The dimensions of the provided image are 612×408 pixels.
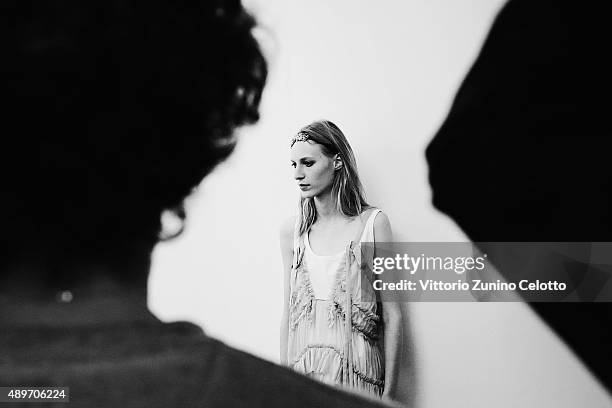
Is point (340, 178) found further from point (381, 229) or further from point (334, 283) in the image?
point (334, 283)

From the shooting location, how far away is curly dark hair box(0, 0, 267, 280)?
68.3 inches

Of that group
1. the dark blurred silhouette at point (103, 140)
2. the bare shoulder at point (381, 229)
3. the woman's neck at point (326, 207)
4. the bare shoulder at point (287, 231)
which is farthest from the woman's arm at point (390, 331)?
the dark blurred silhouette at point (103, 140)

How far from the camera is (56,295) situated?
173 centimetres

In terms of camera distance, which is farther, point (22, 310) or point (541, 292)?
point (22, 310)

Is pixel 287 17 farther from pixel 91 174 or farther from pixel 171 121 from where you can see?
pixel 91 174

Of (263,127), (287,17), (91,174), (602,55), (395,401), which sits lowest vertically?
(395,401)

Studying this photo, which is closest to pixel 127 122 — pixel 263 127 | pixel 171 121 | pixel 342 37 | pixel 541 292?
pixel 171 121

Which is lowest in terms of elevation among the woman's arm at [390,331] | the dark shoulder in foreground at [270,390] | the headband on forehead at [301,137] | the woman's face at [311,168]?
the dark shoulder in foreground at [270,390]

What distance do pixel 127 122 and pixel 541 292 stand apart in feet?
4.23

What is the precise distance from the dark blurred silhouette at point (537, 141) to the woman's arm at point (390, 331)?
7.1 inches

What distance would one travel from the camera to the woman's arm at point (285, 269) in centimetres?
162

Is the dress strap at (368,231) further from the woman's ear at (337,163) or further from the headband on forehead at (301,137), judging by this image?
the headband on forehead at (301,137)

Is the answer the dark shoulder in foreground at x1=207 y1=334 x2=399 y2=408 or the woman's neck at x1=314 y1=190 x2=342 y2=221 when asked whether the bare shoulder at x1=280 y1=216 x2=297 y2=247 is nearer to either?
the woman's neck at x1=314 y1=190 x2=342 y2=221

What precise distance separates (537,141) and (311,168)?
0.63m
